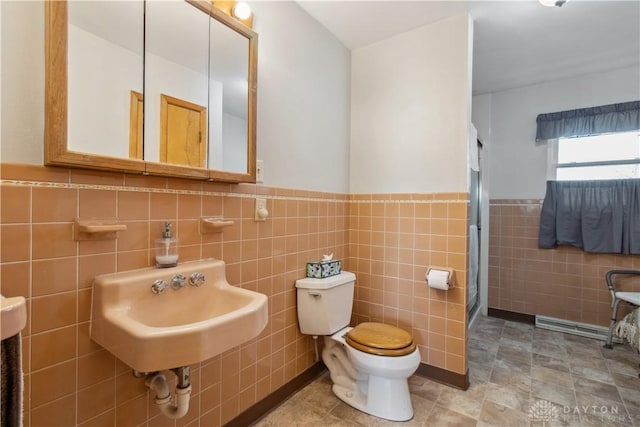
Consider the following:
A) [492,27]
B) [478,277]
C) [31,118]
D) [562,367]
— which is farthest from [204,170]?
[478,277]

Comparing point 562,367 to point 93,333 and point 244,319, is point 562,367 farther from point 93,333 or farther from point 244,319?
point 93,333

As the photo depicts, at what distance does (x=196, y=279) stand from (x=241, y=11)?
4.20 ft

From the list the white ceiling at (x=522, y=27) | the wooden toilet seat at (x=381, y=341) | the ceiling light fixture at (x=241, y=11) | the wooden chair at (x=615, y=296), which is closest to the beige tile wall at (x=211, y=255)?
the wooden toilet seat at (x=381, y=341)

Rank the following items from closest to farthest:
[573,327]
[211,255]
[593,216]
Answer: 1. [211,255]
2. [593,216]
3. [573,327]

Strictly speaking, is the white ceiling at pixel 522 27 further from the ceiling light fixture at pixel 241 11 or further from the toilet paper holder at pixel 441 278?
the toilet paper holder at pixel 441 278

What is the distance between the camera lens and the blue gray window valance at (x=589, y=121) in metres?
2.55

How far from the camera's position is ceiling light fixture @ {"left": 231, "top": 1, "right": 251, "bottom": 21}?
56.3 inches

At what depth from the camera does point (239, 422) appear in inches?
59.4

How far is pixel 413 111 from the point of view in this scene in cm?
A: 207

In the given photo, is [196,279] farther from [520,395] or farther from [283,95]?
[520,395]

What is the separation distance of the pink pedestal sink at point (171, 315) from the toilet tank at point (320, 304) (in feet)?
2.03

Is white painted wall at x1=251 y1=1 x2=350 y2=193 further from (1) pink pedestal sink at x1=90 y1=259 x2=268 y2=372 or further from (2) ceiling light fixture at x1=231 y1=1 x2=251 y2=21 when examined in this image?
(1) pink pedestal sink at x1=90 y1=259 x2=268 y2=372

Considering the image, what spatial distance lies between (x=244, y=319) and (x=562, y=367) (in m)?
2.48

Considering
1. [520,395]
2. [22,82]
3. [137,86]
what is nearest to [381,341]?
[520,395]
